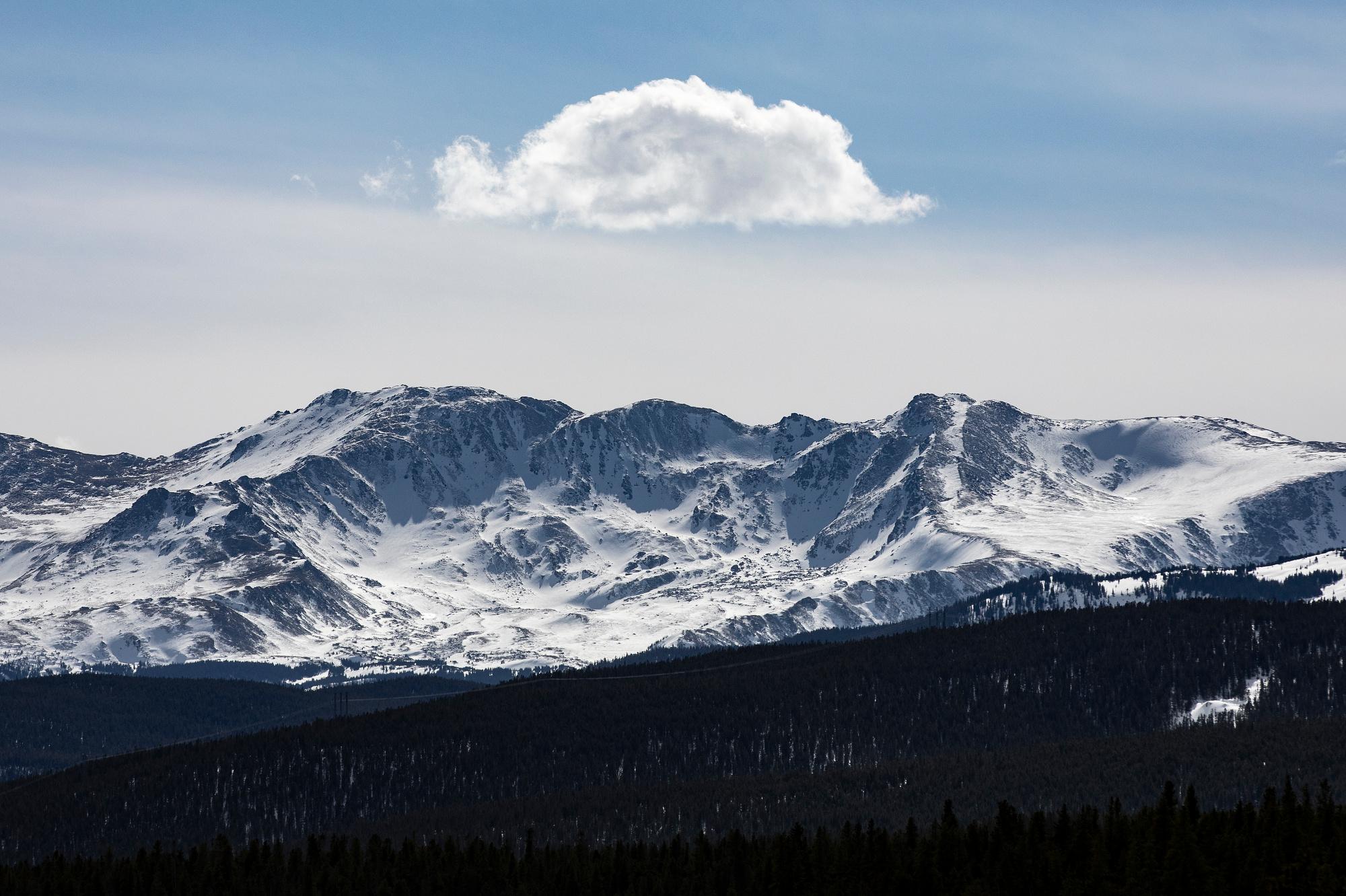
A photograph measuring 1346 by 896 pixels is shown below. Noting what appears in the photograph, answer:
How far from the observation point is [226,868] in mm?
195875

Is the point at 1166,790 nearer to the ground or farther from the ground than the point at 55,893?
farther from the ground

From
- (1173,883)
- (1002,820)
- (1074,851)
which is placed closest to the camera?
(1173,883)

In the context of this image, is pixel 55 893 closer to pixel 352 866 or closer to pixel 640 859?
pixel 352 866

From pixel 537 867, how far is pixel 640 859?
1125 cm

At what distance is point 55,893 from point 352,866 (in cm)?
3079

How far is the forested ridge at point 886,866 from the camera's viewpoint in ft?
493

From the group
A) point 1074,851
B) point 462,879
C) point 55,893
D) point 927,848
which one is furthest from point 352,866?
point 1074,851

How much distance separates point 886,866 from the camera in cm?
16912

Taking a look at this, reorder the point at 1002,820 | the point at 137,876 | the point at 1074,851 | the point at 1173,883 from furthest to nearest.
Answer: the point at 137,876 → the point at 1002,820 → the point at 1074,851 → the point at 1173,883

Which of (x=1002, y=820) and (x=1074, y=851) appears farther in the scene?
(x=1002, y=820)

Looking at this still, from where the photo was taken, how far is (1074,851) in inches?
6403

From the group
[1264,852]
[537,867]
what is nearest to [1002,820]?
[1264,852]

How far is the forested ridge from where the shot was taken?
150250 millimetres

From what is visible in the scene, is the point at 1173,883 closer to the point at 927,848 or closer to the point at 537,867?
the point at 927,848
